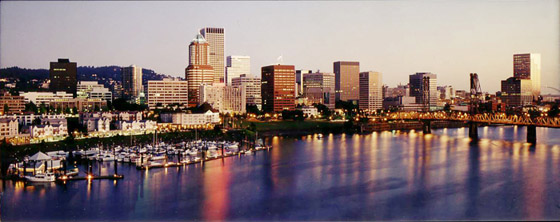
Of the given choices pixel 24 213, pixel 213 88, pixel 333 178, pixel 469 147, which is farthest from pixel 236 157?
pixel 213 88

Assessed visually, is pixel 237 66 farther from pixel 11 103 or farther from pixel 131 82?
pixel 11 103

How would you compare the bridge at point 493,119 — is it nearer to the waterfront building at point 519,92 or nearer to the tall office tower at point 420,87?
the waterfront building at point 519,92

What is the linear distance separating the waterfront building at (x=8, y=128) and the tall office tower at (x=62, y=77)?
2214 centimetres

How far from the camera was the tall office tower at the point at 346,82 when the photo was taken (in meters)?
56.4

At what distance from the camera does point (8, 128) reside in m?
16.1

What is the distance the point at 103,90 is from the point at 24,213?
32.2 metres

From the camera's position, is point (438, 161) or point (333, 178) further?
point (438, 161)

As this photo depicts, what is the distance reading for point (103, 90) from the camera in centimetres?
3975

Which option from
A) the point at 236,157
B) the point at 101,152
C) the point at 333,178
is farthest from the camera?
the point at 236,157

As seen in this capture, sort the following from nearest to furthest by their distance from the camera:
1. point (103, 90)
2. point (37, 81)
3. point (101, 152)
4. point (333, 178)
A: point (333, 178), point (101, 152), point (37, 81), point (103, 90)

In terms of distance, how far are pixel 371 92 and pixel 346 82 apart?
11.6 feet

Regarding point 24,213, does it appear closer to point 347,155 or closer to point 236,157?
point 236,157

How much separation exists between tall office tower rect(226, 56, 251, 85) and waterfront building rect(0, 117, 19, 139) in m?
46.0

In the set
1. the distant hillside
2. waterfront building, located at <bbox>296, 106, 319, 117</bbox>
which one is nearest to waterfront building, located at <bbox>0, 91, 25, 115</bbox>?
the distant hillside
